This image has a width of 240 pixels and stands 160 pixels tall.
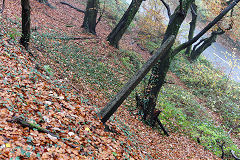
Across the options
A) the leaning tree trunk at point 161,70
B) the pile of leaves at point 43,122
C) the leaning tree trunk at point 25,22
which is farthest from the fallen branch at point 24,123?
the leaning tree trunk at point 161,70

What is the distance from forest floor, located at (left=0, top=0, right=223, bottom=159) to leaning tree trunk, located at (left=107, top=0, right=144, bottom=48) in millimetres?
5553

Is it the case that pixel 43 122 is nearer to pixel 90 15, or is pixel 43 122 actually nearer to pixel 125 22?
pixel 125 22

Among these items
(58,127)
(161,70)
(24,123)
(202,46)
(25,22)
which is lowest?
(58,127)

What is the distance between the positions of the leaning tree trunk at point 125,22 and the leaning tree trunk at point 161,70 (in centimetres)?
482

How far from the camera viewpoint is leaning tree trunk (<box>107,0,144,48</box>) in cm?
1158

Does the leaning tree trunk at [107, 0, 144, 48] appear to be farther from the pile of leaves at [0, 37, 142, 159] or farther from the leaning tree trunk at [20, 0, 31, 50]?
the pile of leaves at [0, 37, 142, 159]

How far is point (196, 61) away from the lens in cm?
1831

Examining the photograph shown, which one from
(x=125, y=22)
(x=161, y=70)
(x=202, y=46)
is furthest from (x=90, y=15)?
(x=202, y=46)

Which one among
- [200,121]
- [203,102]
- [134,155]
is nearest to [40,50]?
Answer: [134,155]

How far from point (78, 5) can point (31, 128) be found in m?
17.7

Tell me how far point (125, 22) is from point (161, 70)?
5.86 metres

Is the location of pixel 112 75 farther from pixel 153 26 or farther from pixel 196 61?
pixel 196 61

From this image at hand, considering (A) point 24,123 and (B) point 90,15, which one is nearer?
(A) point 24,123

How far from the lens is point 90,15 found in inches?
498
